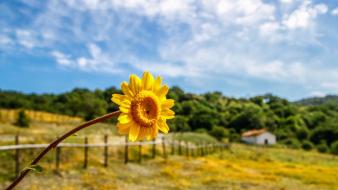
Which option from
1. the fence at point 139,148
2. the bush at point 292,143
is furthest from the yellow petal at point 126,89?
the bush at point 292,143

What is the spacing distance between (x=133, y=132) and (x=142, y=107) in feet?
0.36

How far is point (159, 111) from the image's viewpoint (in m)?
1.87

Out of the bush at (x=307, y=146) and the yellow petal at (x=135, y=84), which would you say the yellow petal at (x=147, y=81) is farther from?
the bush at (x=307, y=146)

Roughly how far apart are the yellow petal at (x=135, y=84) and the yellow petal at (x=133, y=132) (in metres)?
0.14

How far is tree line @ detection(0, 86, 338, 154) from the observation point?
319 feet

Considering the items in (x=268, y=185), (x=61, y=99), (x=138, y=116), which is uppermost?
(x=61, y=99)

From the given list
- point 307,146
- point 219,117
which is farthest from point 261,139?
point 219,117

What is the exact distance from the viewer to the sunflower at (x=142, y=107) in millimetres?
1764

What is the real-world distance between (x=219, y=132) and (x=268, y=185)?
81.1 metres

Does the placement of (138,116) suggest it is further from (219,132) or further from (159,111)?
(219,132)

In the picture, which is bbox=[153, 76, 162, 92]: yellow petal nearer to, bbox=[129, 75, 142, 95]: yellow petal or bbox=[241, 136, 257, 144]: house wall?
bbox=[129, 75, 142, 95]: yellow petal

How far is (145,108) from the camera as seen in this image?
1820 millimetres

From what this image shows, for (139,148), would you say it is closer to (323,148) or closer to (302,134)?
(323,148)

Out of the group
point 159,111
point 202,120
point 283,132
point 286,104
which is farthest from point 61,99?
point 159,111
